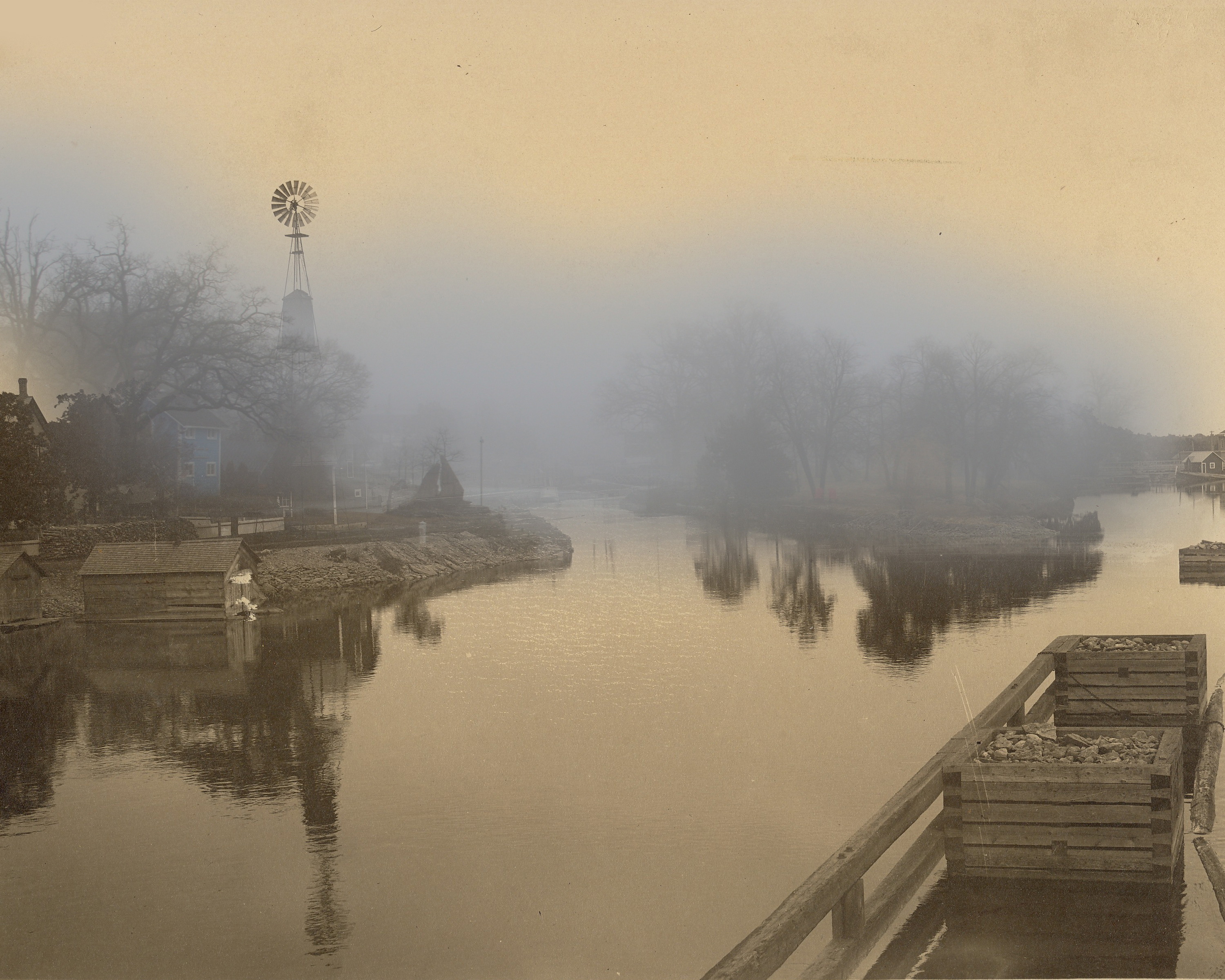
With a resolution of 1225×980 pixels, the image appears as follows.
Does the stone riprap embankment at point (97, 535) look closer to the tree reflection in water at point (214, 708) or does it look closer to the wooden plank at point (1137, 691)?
the tree reflection in water at point (214, 708)

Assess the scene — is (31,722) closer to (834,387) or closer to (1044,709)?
(1044,709)

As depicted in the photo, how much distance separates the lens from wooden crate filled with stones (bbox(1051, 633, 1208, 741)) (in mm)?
14539

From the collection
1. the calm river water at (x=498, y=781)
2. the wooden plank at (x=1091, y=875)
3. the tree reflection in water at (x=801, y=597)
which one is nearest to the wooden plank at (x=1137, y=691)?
the calm river water at (x=498, y=781)

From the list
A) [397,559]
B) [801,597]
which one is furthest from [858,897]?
[397,559]

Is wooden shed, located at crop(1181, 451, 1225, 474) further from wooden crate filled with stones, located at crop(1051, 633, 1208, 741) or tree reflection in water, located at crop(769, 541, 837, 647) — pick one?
wooden crate filled with stones, located at crop(1051, 633, 1208, 741)

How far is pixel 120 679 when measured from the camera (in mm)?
23969

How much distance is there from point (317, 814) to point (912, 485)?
57605mm

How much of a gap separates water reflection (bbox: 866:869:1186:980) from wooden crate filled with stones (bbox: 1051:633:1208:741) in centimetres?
557

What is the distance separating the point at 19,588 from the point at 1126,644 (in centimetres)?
2584

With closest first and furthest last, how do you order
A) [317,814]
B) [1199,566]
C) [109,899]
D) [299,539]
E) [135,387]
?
[109,899] < [317,814] < [1199,566] < [299,539] < [135,387]

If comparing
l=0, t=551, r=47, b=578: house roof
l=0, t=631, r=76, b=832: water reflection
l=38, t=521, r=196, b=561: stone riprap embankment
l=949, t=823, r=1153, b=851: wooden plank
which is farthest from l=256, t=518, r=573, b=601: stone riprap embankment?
l=949, t=823, r=1153, b=851: wooden plank

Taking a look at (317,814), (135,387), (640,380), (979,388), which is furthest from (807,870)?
(640,380)

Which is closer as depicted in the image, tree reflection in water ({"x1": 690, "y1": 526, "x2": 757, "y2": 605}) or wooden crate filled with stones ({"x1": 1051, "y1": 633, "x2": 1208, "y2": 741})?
wooden crate filled with stones ({"x1": 1051, "y1": 633, "x2": 1208, "y2": 741})

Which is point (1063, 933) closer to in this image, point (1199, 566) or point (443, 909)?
point (443, 909)
